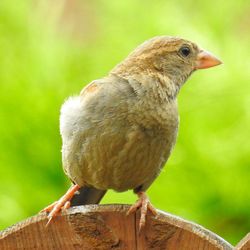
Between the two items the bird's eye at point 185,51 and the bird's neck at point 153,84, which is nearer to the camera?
the bird's neck at point 153,84

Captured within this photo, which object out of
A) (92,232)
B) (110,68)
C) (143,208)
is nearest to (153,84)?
(110,68)

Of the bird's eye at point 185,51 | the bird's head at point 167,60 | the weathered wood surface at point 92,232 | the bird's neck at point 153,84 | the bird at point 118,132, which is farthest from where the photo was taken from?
the bird's eye at point 185,51

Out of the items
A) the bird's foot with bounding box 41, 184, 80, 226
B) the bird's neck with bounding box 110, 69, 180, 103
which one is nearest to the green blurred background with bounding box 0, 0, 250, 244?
the bird's neck with bounding box 110, 69, 180, 103

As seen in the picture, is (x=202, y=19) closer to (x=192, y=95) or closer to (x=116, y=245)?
(x=192, y=95)

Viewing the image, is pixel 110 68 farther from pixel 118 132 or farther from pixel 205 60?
pixel 118 132

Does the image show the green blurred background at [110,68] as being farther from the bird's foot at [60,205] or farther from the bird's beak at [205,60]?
the bird's foot at [60,205]

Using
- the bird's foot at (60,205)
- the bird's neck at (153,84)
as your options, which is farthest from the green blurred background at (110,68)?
the bird's foot at (60,205)
